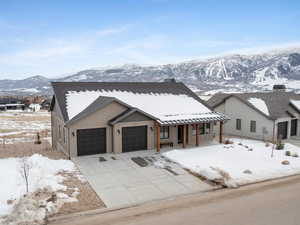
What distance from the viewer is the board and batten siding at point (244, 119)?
23.7 metres

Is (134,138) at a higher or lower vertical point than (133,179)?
higher

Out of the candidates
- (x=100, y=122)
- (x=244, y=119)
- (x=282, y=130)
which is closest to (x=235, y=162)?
(x=100, y=122)

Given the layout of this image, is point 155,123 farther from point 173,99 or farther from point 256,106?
point 256,106

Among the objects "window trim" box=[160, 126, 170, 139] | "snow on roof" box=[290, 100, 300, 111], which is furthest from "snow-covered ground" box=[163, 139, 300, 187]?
"snow on roof" box=[290, 100, 300, 111]

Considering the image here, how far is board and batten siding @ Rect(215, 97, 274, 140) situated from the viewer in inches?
932

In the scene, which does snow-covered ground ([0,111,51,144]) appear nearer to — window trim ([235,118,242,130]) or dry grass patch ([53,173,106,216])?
dry grass patch ([53,173,106,216])

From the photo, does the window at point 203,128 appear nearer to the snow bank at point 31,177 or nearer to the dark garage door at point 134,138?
the dark garage door at point 134,138

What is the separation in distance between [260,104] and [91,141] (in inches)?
664

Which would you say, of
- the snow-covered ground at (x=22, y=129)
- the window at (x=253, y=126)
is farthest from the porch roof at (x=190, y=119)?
the snow-covered ground at (x=22, y=129)

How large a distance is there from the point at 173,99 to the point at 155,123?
4422mm

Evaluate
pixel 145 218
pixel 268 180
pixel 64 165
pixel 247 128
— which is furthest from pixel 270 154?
pixel 64 165

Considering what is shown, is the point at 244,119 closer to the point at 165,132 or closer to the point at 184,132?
A: the point at 184,132

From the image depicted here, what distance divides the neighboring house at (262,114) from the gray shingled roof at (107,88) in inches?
215

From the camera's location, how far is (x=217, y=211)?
31.4ft
